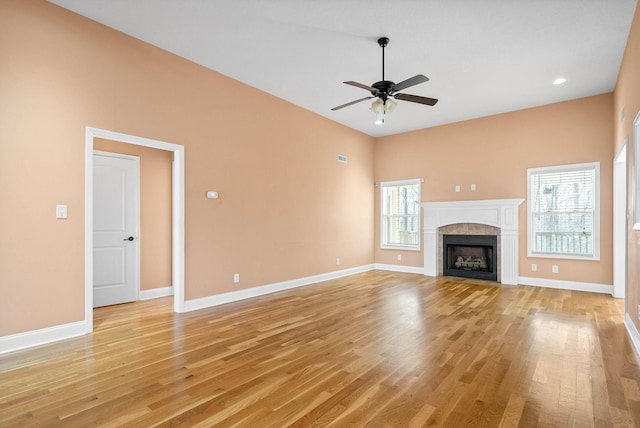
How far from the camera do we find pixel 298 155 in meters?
6.20

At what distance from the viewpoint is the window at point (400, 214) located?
7.73 m

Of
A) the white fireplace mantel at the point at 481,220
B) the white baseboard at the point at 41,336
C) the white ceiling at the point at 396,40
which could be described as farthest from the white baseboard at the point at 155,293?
the white fireplace mantel at the point at 481,220

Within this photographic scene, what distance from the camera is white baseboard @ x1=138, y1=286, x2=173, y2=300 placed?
206 inches

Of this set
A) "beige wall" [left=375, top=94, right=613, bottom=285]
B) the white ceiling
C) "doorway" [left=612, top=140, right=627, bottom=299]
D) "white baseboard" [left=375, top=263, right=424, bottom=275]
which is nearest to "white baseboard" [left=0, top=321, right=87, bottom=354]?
the white ceiling

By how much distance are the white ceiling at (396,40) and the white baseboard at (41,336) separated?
3.26 m

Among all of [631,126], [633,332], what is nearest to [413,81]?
[631,126]

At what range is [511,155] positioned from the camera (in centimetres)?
642

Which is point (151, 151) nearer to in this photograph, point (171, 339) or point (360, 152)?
point (171, 339)

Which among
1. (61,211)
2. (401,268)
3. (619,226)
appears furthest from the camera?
(401,268)

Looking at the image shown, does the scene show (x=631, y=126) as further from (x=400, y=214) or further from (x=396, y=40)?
(x=400, y=214)

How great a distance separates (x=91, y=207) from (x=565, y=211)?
7.31 metres

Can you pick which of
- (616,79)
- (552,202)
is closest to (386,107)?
(616,79)

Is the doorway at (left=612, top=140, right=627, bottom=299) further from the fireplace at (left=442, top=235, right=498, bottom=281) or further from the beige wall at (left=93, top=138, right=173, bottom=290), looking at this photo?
the beige wall at (left=93, top=138, right=173, bottom=290)

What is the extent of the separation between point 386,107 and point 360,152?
155 inches
